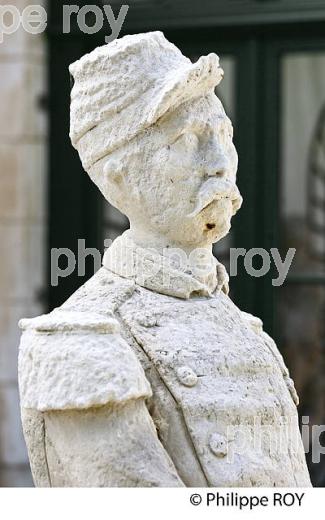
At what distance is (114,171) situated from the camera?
340 cm

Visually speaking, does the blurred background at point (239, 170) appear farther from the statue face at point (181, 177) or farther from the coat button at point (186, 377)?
the coat button at point (186, 377)

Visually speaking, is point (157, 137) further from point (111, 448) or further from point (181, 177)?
point (111, 448)

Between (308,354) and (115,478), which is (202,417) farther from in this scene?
(308,354)

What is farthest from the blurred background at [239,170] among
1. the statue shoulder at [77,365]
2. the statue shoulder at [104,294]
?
the statue shoulder at [77,365]

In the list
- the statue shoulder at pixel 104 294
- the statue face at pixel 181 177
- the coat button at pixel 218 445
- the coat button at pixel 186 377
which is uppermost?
the statue face at pixel 181 177

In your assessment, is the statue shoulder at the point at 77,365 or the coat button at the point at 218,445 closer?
the statue shoulder at the point at 77,365

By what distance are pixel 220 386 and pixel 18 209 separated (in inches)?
145

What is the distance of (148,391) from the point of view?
126 inches

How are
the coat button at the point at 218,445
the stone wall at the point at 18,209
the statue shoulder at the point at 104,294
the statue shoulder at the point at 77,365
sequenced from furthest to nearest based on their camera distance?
the stone wall at the point at 18,209 < the statue shoulder at the point at 104,294 < the coat button at the point at 218,445 < the statue shoulder at the point at 77,365

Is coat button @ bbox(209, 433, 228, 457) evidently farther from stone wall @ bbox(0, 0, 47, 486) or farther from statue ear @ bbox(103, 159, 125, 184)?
stone wall @ bbox(0, 0, 47, 486)

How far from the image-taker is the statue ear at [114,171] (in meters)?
3.39

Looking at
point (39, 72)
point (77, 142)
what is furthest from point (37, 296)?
point (77, 142)

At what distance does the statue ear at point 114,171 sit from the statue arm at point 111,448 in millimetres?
500
